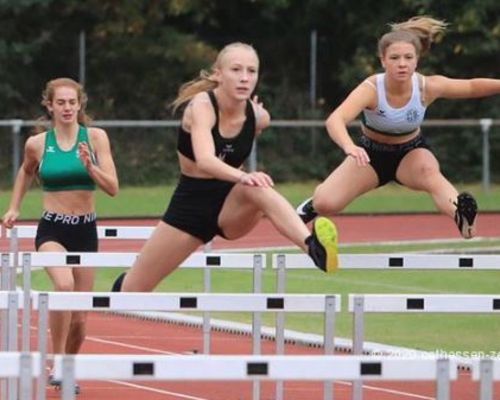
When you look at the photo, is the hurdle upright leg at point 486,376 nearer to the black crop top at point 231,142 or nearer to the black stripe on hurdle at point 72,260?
the black crop top at point 231,142

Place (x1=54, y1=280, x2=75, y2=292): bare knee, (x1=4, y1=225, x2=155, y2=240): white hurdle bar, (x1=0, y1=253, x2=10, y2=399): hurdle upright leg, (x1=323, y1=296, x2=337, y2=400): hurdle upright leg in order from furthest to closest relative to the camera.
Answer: (x1=4, y1=225, x2=155, y2=240): white hurdle bar
(x1=54, y1=280, x2=75, y2=292): bare knee
(x1=0, y1=253, x2=10, y2=399): hurdle upright leg
(x1=323, y1=296, x2=337, y2=400): hurdle upright leg

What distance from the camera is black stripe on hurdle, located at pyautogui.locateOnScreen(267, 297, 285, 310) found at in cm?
856

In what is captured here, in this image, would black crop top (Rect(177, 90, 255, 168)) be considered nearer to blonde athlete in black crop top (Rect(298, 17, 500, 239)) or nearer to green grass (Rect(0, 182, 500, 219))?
blonde athlete in black crop top (Rect(298, 17, 500, 239))

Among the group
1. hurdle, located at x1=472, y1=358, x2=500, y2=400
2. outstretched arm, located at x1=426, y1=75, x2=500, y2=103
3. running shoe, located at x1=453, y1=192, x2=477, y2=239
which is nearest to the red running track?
running shoe, located at x1=453, y1=192, x2=477, y2=239

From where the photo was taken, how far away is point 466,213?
1076cm

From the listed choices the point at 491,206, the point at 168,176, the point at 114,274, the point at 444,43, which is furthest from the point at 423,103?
the point at 444,43

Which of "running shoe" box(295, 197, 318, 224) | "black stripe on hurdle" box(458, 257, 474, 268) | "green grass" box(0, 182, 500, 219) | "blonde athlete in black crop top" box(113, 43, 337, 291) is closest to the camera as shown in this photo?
"blonde athlete in black crop top" box(113, 43, 337, 291)

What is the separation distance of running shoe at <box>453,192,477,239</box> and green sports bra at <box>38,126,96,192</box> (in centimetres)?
238

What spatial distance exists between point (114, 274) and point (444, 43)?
57.6 feet

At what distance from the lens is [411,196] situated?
30.2 m

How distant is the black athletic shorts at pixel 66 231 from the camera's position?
11.5m

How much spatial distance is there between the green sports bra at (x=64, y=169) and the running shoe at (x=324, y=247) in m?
2.66

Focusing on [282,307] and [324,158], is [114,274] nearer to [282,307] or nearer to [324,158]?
[282,307]

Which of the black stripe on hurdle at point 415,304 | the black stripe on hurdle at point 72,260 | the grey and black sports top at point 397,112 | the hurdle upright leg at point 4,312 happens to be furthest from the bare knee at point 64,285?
the black stripe on hurdle at point 415,304
